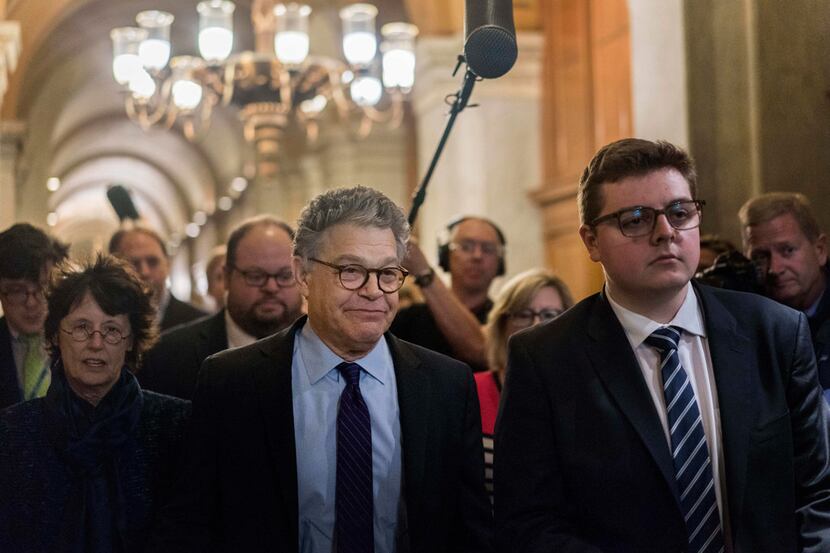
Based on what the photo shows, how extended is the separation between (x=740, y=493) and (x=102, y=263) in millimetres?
1840

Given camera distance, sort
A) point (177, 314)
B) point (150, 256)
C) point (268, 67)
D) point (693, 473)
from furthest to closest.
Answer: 1. point (268, 67)
2. point (177, 314)
3. point (150, 256)
4. point (693, 473)

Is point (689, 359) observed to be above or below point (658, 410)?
above

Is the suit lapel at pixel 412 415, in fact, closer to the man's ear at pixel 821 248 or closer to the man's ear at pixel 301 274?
the man's ear at pixel 301 274

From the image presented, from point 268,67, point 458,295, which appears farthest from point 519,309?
point 268,67

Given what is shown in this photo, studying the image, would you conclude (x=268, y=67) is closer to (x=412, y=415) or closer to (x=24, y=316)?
(x=24, y=316)

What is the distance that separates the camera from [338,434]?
295 cm

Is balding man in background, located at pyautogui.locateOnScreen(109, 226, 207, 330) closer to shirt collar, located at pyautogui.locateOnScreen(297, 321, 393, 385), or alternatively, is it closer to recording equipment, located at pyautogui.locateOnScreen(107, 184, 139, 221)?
recording equipment, located at pyautogui.locateOnScreen(107, 184, 139, 221)

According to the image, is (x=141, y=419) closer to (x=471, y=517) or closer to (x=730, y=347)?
(x=471, y=517)

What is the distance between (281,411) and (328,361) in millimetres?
168

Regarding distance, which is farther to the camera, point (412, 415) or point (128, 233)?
point (128, 233)

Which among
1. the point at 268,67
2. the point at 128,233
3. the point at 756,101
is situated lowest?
the point at 128,233

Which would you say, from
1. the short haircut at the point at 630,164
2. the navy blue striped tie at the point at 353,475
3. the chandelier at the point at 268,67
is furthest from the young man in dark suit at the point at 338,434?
the chandelier at the point at 268,67

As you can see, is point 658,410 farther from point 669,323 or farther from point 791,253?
point 791,253

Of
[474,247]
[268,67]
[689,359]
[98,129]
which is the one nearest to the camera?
[689,359]
